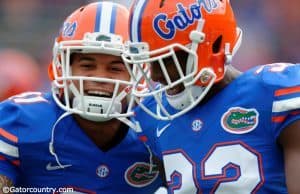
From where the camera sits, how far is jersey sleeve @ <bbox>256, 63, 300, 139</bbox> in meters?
2.30

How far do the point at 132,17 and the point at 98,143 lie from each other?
583mm

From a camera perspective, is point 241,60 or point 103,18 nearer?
point 103,18

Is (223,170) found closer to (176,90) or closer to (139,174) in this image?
(176,90)

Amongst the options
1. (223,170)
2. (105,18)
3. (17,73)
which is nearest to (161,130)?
(223,170)

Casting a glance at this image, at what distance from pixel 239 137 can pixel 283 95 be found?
0.17 m

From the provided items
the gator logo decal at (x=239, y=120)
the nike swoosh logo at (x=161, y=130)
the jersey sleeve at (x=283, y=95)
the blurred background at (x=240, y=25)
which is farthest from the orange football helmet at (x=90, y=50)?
the blurred background at (x=240, y=25)

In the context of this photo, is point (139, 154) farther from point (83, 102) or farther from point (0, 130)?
point (0, 130)

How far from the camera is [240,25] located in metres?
6.49

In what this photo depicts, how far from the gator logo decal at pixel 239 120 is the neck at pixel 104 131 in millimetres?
579

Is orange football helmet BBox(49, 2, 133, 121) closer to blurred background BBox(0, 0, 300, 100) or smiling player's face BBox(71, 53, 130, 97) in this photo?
smiling player's face BBox(71, 53, 130, 97)

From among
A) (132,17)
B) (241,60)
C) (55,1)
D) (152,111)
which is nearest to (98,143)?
(152,111)

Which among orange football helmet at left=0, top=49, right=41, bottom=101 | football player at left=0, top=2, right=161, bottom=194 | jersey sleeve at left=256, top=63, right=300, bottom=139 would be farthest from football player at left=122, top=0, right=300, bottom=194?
orange football helmet at left=0, top=49, right=41, bottom=101

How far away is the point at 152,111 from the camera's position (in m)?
2.72

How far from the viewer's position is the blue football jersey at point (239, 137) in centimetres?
234
